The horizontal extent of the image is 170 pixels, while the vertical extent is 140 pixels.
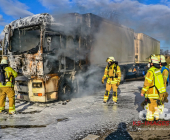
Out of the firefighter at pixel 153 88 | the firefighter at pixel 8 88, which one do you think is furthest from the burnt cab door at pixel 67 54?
the firefighter at pixel 153 88

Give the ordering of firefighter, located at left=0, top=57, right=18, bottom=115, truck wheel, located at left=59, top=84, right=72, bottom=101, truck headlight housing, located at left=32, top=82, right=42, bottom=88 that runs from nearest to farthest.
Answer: firefighter, located at left=0, top=57, right=18, bottom=115, truck headlight housing, located at left=32, top=82, right=42, bottom=88, truck wheel, located at left=59, top=84, right=72, bottom=101

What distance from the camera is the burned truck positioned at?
19.0 feet

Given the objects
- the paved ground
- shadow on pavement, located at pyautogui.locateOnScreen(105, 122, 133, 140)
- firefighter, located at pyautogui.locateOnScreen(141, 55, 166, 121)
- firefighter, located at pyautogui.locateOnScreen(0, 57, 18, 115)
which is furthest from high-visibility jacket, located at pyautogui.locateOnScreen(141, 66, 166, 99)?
firefighter, located at pyautogui.locateOnScreen(0, 57, 18, 115)

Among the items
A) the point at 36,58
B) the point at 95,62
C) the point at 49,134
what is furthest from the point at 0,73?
the point at 95,62

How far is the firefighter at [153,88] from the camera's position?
4.22 meters

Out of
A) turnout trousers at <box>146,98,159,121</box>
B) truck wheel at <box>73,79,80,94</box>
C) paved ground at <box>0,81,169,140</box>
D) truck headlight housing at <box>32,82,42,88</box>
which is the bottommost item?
paved ground at <box>0,81,169,140</box>

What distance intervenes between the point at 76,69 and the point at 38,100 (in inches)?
73.2

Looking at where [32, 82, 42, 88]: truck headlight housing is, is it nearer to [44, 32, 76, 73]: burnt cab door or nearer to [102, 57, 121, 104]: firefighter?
[44, 32, 76, 73]: burnt cab door

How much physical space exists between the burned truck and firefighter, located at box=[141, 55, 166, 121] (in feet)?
9.93

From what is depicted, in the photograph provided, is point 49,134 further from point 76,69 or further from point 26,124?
point 76,69

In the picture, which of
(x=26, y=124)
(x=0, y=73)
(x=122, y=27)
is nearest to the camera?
(x=26, y=124)

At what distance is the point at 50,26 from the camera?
5.98m

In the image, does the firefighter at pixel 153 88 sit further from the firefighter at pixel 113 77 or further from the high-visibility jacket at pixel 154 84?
the firefighter at pixel 113 77

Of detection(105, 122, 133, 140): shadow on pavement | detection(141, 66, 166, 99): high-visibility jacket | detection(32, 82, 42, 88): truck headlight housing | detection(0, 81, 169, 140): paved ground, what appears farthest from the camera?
detection(32, 82, 42, 88): truck headlight housing
